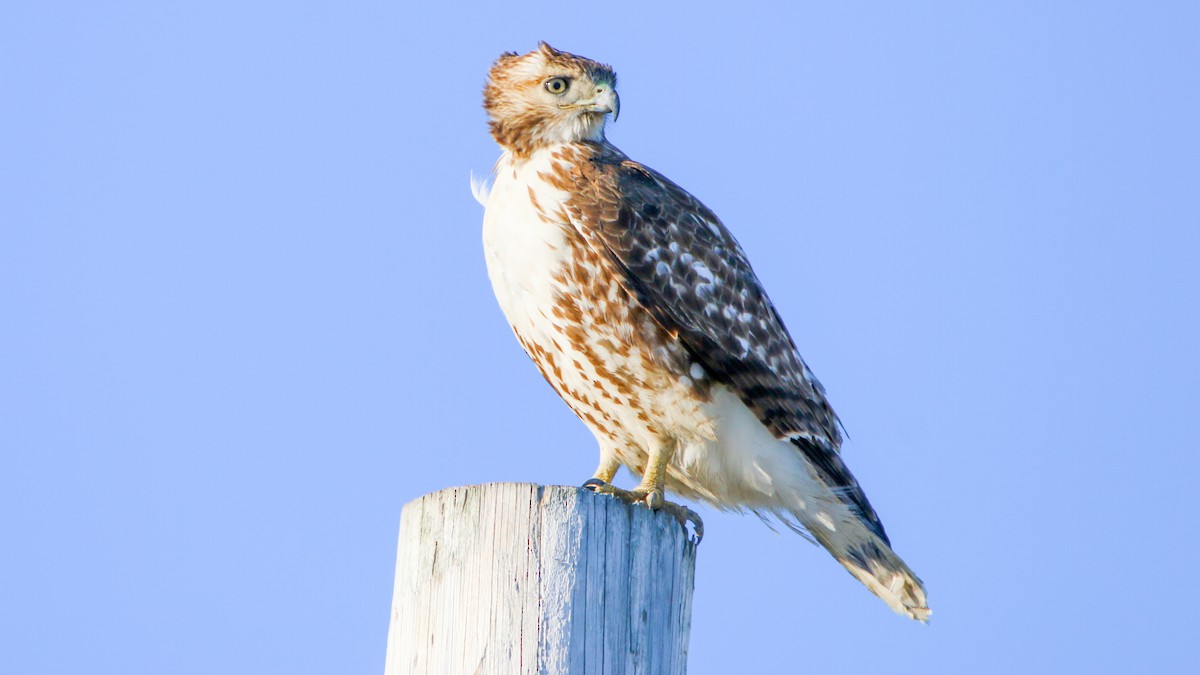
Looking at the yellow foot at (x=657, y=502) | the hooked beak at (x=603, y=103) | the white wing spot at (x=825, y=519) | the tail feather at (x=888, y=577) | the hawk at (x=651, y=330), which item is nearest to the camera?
the yellow foot at (x=657, y=502)

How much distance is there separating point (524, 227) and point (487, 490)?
7.05 feet

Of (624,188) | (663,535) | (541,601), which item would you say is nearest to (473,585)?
(541,601)

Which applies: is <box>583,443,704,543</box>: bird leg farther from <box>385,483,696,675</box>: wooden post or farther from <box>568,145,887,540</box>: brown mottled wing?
<box>385,483,696,675</box>: wooden post

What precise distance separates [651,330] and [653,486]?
24.0 inches

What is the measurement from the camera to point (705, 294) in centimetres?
575

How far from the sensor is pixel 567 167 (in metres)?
5.82

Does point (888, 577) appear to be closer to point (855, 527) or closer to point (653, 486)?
point (855, 527)

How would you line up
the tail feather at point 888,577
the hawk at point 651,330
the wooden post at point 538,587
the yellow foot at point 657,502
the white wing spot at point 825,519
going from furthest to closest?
the white wing spot at point 825,519 < the tail feather at point 888,577 < the hawk at point 651,330 < the yellow foot at point 657,502 < the wooden post at point 538,587

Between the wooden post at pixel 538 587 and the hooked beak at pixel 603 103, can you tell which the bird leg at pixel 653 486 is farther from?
the hooked beak at pixel 603 103

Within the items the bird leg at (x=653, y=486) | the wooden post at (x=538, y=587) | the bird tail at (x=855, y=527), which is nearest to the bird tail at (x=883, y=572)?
the bird tail at (x=855, y=527)

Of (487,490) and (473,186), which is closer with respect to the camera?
(487,490)

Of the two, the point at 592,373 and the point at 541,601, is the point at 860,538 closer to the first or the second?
the point at 592,373

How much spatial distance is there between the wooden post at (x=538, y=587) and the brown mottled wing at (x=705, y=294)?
1930 millimetres

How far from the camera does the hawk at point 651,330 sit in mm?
5555
